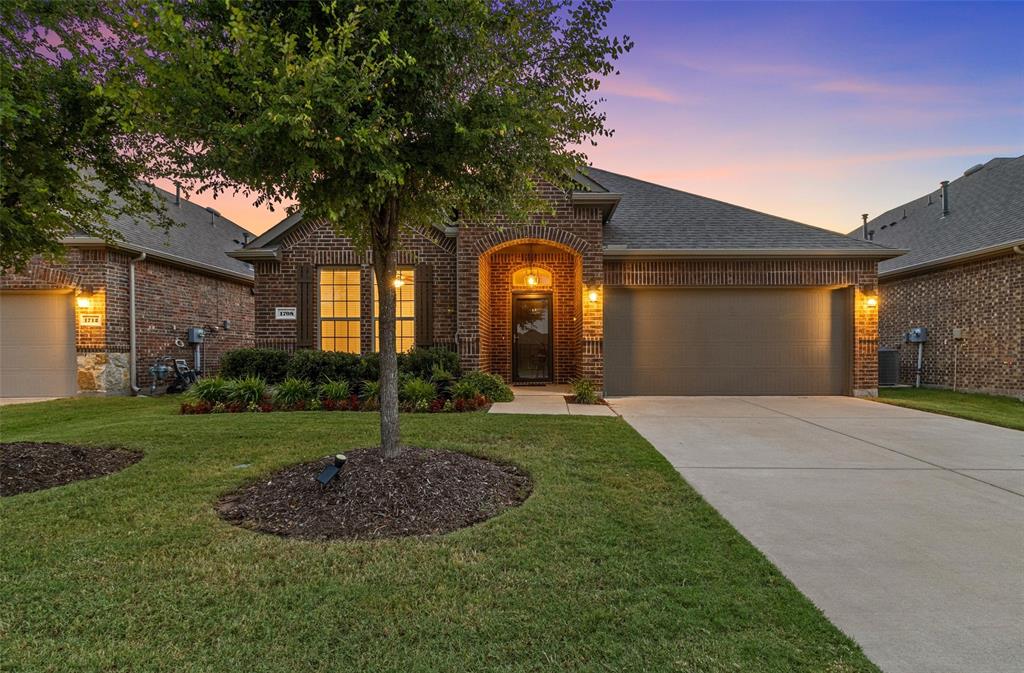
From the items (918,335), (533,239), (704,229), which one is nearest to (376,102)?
(533,239)

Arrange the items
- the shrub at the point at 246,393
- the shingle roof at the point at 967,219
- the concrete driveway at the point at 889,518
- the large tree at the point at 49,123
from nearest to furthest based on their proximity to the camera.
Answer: the concrete driveway at the point at 889,518
the large tree at the point at 49,123
the shrub at the point at 246,393
the shingle roof at the point at 967,219

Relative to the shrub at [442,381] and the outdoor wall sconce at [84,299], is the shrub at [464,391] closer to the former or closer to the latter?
the shrub at [442,381]

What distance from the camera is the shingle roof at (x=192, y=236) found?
36.1ft

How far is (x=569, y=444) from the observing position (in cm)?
521

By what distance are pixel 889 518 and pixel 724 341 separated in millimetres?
6938

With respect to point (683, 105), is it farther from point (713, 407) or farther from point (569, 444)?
point (569, 444)

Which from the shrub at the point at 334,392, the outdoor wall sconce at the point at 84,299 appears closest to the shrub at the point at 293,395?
the shrub at the point at 334,392

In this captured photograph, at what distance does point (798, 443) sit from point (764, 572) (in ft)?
12.0

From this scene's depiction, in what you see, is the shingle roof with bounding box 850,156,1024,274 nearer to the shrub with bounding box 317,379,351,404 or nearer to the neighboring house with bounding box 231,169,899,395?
the neighboring house with bounding box 231,169,899,395

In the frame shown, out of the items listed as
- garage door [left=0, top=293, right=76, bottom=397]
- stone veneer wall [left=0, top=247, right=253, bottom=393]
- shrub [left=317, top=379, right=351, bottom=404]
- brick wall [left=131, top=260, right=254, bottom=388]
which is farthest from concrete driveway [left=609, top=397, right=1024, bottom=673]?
garage door [left=0, top=293, right=76, bottom=397]

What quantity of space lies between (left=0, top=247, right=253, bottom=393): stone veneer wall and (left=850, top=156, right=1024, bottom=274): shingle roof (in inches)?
747

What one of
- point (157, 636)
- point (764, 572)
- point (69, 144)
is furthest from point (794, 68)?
point (157, 636)

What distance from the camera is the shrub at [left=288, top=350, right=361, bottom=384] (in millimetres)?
8719

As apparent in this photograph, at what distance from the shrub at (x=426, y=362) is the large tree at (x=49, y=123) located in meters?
5.17
